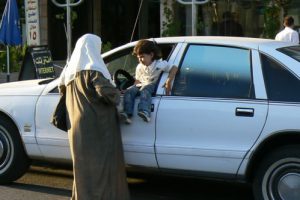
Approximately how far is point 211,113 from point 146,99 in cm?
65

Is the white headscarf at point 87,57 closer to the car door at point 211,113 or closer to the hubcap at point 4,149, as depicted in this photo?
the car door at point 211,113

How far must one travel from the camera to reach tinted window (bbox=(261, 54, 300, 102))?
5.54 meters

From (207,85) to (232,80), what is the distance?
248mm

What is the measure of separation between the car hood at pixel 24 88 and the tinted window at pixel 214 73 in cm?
163

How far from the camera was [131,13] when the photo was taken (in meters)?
20.2

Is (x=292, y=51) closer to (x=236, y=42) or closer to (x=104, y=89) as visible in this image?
Result: (x=236, y=42)

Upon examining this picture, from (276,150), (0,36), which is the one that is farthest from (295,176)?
(0,36)

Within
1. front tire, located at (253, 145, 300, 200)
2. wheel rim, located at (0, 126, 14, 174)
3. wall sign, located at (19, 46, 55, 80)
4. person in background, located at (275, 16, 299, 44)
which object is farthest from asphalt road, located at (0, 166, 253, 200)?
person in background, located at (275, 16, 299, 44)

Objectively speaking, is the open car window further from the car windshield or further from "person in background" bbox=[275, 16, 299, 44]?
"person in background" bbox=[275, 16, 299, 44]

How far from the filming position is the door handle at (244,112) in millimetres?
5568

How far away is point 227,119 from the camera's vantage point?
564 centimetres

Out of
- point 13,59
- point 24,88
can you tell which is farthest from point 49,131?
point 13,59

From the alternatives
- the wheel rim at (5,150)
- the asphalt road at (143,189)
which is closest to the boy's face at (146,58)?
the asphalt road at (143,189)

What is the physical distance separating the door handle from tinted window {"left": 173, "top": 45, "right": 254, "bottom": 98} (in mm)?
144
